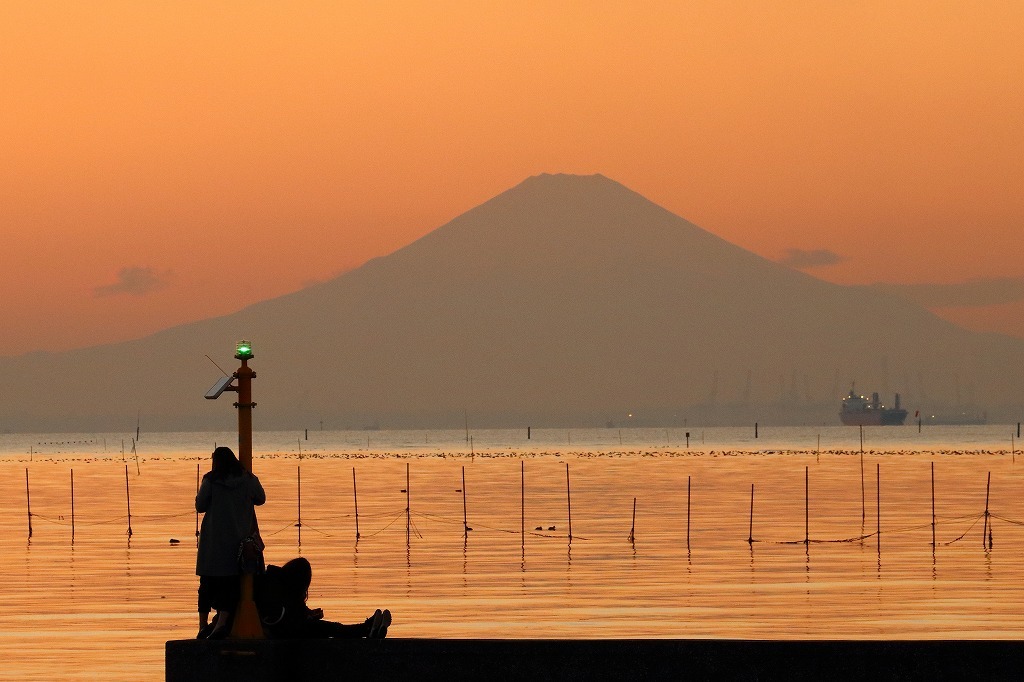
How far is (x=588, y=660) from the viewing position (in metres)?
18.5

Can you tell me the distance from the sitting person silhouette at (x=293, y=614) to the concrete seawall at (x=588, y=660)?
49 centimetres

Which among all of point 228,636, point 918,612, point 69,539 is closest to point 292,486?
point 69,539

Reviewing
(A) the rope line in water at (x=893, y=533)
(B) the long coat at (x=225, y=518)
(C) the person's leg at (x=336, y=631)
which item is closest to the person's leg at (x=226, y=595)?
(B) the long coat at (x=225, y=518)

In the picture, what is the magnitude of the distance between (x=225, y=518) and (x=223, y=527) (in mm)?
119

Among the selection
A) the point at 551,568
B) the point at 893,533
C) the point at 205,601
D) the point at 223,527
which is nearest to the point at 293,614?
the point at 205,601

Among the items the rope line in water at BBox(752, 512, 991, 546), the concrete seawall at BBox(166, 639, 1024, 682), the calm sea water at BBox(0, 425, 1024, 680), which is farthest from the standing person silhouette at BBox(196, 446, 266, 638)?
A: the rope line in water at BBox(752, 512, 991, 546)

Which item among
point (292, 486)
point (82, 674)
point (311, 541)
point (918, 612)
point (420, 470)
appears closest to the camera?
point (82, 674)

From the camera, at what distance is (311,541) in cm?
6394

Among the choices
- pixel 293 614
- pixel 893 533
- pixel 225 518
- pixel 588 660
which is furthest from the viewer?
pixel 893 533

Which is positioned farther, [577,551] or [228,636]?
[577,551]

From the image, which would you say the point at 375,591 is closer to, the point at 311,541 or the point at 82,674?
the point at 82,674

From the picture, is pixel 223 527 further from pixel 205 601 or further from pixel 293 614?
pixel 293 614

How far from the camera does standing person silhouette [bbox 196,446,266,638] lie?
821 inches

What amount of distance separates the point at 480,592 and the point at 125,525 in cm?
3947
